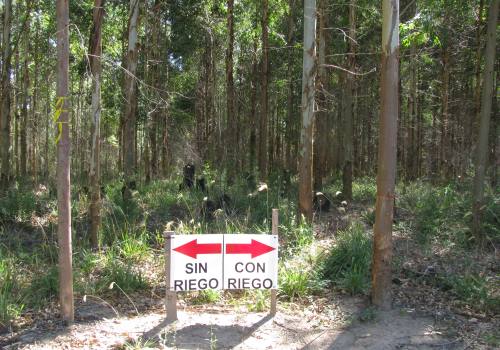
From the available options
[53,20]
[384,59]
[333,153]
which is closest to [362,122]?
[333,153]

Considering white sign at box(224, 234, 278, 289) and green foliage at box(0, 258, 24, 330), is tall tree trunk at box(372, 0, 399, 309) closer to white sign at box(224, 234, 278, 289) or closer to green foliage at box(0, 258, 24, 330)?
white sign at box(224, 234, 278, 289)

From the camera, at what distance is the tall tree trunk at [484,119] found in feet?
28.7

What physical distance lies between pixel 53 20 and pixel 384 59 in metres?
15.6

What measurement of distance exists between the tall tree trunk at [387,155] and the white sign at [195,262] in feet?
6.89

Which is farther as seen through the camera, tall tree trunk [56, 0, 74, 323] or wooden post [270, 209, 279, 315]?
wooden post [270, 209, 279, 315]

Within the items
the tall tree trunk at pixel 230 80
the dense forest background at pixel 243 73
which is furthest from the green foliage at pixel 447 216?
the tall tree trunk at pixel 230 80

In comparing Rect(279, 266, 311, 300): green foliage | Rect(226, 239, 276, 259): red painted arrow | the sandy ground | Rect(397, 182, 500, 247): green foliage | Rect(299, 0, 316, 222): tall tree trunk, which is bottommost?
the sandy ground

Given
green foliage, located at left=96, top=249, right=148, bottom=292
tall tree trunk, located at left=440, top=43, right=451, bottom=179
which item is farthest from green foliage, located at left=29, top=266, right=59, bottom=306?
tall tree trunk, located at left=440, top=43, right=451, bottom=179

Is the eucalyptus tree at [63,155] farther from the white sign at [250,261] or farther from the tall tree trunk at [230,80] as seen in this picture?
the tall tree trunk at [230,80]

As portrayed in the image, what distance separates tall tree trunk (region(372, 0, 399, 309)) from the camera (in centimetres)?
596

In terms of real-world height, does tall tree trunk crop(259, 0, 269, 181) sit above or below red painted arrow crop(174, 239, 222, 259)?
above

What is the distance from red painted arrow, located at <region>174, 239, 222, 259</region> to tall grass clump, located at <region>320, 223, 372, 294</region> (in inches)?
84.3

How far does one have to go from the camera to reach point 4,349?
15.4ft

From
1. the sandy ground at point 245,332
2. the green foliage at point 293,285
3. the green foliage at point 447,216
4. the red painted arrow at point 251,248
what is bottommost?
the sandy ground at point 245,332
